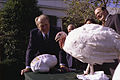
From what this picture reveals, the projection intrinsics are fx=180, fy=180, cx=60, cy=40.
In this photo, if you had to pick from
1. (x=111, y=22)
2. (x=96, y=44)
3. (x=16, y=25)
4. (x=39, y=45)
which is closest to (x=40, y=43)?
(x=39, y=45)

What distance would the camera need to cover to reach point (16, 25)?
4.20 m

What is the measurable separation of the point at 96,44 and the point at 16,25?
3.37 meters

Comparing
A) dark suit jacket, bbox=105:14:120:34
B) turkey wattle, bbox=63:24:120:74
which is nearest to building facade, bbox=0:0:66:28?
dark suit jacket, bbox=105:14:120:34

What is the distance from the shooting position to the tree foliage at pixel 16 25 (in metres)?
4.12

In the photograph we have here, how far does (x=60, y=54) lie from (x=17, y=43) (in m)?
2.37

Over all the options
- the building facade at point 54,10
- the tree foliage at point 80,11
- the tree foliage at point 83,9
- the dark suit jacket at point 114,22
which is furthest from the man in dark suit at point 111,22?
the building facade at point 54,10

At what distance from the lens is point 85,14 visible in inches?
197

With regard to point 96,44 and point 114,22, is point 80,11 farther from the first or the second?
point 96,44

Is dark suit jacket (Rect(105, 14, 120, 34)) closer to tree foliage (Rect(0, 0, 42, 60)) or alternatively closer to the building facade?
tree foliage (Rect(0, 0, 42, 60))

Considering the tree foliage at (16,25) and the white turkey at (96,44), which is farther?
the tree foliage at (16,25)

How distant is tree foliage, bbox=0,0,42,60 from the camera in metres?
4.12

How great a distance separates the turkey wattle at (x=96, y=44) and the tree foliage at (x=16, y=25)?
3092 millimetres

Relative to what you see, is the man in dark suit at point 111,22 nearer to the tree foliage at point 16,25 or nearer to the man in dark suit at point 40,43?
the man in dark suit at point 40,43

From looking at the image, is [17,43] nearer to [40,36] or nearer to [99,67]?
[40,36]
